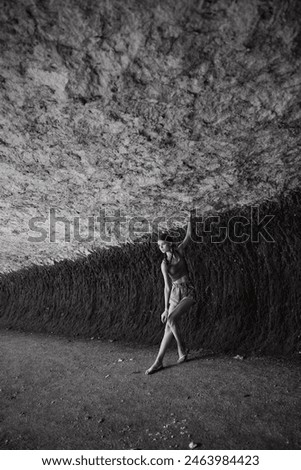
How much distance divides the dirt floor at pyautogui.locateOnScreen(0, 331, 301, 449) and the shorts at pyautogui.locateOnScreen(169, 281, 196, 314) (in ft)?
2.43

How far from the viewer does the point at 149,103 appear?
284 centimetres

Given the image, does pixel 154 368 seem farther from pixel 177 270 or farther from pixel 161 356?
pixel 177 270

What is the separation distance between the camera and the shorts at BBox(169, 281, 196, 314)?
13.0 feet

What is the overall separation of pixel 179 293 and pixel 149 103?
2.21 meters

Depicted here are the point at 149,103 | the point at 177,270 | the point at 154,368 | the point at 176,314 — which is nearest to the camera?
the point at 149,103

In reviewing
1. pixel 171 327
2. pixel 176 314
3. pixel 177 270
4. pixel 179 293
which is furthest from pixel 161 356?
pixel 177 270

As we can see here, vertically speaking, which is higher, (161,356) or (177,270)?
(177,270)

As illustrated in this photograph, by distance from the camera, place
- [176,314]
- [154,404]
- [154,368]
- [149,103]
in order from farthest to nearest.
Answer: [176,314], [154,368], [154,404], [149,103]

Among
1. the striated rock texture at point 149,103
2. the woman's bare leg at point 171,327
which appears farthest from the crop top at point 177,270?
the striated rock texture at point 149,103

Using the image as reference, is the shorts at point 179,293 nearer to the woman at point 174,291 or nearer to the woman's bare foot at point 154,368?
the woman at point 174,291

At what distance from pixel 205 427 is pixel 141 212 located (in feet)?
9.79

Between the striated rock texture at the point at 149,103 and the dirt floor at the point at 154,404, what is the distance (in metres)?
2.09

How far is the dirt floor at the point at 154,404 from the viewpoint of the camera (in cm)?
239

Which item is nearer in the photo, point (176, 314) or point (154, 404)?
point (154, 404)
